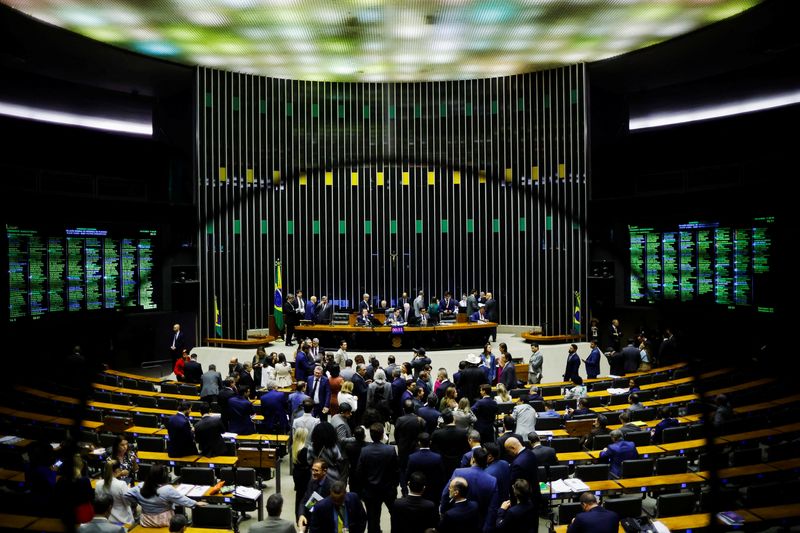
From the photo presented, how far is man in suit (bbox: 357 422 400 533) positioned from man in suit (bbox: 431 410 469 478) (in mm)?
664

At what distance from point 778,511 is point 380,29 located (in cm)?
1226

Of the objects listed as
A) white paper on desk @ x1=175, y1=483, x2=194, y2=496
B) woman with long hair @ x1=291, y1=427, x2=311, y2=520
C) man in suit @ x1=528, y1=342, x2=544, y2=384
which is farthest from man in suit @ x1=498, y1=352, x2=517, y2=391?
white paper on desk @ x1=175, y1=483, x2=194, y2=496

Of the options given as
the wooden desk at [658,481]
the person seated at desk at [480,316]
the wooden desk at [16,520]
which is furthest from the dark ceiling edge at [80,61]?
the wooden desk at [658,481]

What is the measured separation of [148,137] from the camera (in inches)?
648

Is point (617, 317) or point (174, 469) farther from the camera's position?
point (617, 317)

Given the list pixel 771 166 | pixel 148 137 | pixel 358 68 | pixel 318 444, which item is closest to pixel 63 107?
pixel 148 137

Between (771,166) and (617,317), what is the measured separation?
5.23 m

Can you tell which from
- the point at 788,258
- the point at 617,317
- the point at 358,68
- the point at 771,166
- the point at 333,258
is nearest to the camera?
the point at 788,258

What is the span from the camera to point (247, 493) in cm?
577

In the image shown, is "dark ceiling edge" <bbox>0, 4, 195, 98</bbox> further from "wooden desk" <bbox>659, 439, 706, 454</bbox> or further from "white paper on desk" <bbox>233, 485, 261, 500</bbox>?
"wooden desk" <bbox>659, 439, 706, 454</bbox>

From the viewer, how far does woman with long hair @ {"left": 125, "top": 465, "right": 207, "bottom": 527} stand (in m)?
5.21

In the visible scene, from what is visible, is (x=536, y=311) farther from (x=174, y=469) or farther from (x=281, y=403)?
→ (x=174, y=469)

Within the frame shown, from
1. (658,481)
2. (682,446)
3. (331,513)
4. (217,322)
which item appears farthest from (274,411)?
(217,322)

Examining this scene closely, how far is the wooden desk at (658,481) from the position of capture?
604 cm
